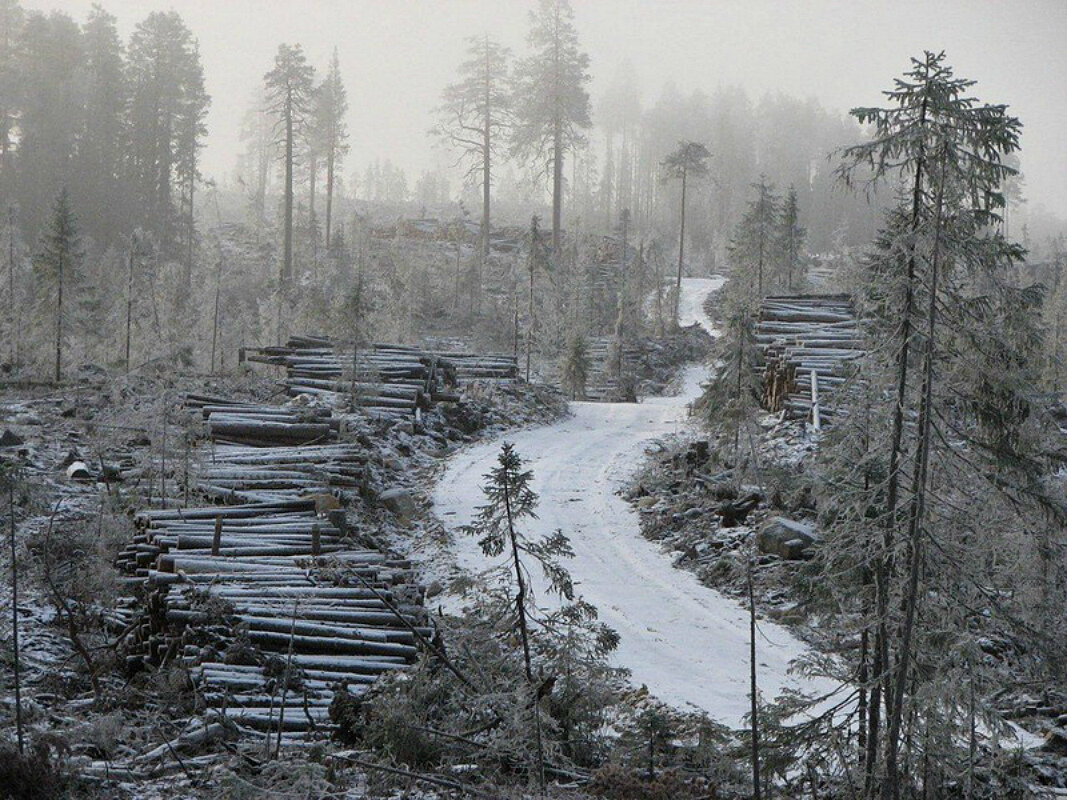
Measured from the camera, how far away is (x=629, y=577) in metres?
17.6

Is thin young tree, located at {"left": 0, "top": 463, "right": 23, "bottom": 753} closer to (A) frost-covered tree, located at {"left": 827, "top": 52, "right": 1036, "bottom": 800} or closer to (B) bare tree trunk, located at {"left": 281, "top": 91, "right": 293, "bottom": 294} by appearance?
(A) frost-covered tree, located at {"left": 827, "top": 52, "right": 1036, "bottom": 800}

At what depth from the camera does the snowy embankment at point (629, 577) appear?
1320 centimetres

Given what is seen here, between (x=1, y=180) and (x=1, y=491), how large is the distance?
53930 mm

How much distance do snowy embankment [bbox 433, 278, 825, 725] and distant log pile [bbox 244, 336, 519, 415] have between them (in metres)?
3.03

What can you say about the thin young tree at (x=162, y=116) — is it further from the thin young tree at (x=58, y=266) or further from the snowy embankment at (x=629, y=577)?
the snowy embankment at (x=629, y=577)

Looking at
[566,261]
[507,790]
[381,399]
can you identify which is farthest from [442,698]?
[566,261]

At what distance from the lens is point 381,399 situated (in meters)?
27.5

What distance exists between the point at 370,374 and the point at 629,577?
13138 millimetres

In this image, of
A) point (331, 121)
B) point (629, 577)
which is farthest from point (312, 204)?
point (629, 577)

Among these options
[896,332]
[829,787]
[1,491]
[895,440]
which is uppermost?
[896,332]

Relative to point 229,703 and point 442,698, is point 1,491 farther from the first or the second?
point 442,698

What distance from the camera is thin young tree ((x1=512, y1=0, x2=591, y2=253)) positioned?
201 ft

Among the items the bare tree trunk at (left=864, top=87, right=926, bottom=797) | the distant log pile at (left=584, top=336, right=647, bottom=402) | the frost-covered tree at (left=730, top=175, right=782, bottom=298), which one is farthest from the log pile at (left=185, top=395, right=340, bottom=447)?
the frost-covered tree at (left=730, top=175, right=782, bottom=298)

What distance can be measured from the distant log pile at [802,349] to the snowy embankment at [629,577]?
16.0ft
